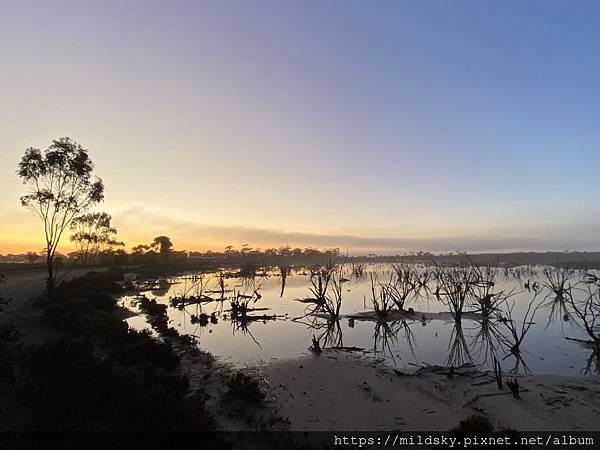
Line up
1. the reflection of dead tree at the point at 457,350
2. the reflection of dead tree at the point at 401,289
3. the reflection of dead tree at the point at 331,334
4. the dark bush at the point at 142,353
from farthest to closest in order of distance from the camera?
1. the reflection of dead tree at the point at 401,289
2. the reflection of dead tree at the point at 331,334
3. the reflection of dead tree at the point at 457,350
4. the dark bush at the point at 142,353

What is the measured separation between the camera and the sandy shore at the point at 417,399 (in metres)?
8.47

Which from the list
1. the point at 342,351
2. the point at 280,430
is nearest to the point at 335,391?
the point at 280,430

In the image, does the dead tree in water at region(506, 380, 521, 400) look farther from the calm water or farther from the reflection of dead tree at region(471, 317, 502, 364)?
the reflection of dead tree at region(471, 317, 502, 364)

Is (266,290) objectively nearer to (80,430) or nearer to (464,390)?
(464,390)

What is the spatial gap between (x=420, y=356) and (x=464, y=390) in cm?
428

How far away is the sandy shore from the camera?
8.47 m

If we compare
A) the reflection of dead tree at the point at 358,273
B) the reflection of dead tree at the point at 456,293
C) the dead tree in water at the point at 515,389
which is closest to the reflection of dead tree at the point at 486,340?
the reflection of dead tree at the point at 456,293

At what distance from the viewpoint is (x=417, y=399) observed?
994 centimetres

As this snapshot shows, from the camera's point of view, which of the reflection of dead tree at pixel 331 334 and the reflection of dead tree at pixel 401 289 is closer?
the reflection of dead tree at pixel 331 334

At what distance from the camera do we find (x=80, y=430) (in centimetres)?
662

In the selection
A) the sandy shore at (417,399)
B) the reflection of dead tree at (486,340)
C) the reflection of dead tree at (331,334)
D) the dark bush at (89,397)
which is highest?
the dark bush at (89,397)

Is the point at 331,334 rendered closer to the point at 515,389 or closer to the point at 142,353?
the point at 142,353

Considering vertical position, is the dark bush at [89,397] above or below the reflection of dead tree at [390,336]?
above

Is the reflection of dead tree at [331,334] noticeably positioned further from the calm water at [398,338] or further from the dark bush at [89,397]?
the dark bush at [89,397]
